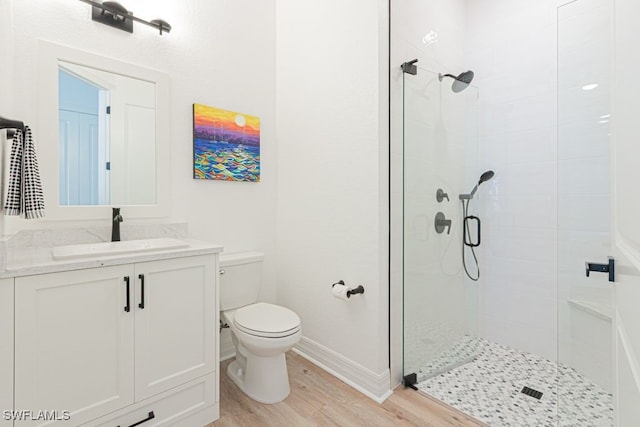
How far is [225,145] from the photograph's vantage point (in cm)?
234

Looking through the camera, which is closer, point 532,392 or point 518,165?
point 532,392

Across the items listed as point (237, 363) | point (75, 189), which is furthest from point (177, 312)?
point (75, 189)

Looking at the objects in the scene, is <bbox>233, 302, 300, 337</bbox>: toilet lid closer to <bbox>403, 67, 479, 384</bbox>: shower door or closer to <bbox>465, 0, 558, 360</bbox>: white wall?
<bbox>403, 67, 479, 384</bbox>: shower door

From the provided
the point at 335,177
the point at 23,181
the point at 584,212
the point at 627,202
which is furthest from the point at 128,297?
the point at 584,212

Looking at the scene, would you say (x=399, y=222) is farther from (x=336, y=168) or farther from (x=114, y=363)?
(x=114, y=363)

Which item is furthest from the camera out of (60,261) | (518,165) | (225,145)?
(518,165)

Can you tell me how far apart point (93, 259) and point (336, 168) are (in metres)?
1.42

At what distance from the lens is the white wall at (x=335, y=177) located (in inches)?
75.6

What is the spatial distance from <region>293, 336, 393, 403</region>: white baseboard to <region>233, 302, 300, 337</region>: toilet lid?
46cm

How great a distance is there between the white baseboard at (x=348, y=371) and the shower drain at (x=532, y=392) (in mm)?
799

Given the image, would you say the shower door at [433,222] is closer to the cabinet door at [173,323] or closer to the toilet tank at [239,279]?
the toilet tank at [239,279]

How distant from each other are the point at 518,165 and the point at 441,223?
812 millimetres

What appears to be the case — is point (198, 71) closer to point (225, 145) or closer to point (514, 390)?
point (225, 145)

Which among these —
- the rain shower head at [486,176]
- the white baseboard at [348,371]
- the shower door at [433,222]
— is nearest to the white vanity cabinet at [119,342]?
the white baseboard at [348,371]
